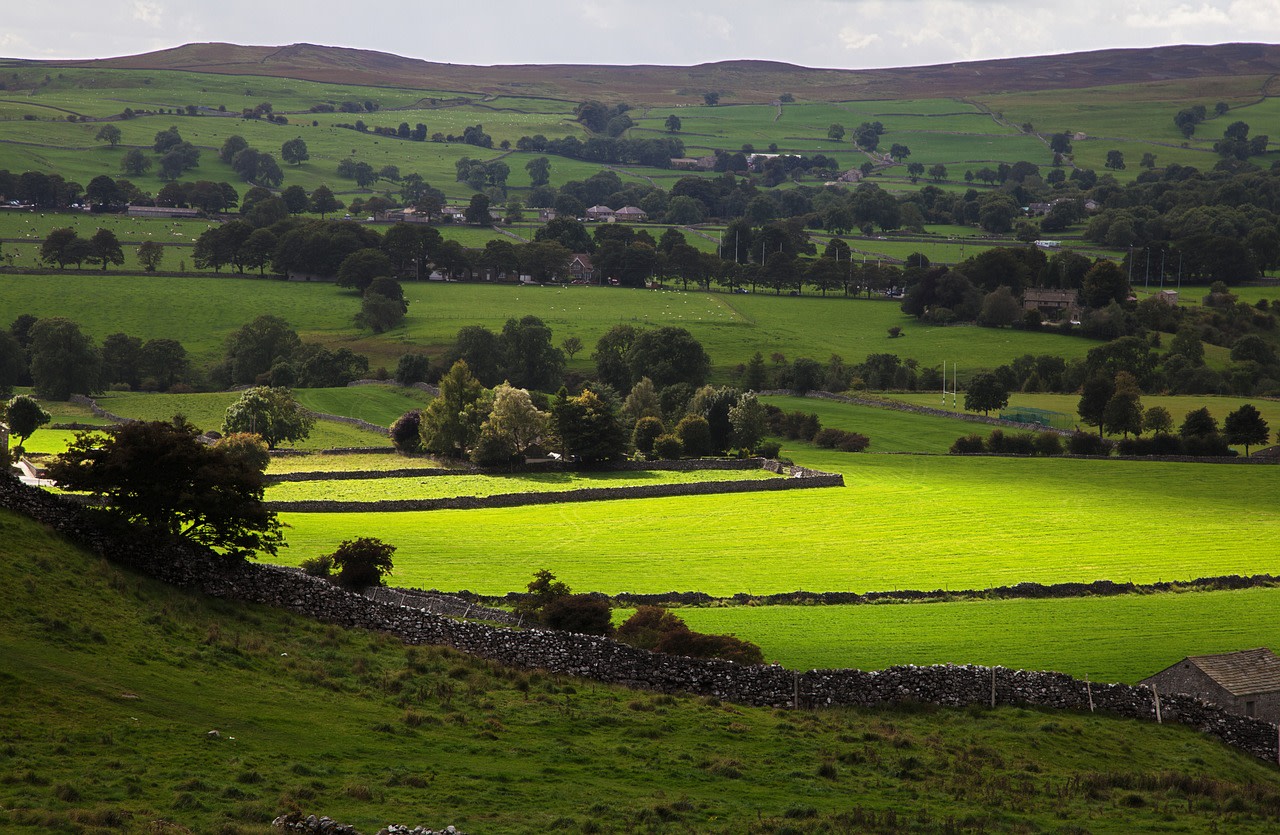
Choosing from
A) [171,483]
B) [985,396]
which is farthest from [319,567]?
[985,396]

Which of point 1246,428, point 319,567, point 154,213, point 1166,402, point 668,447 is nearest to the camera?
point 319,567

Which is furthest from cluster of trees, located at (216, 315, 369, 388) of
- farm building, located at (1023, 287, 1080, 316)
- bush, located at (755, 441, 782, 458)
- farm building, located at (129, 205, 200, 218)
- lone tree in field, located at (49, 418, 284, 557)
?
lone tree in field, located at (49, 418, 284, 557)

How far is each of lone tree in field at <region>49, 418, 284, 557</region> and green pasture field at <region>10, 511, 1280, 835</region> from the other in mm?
2053

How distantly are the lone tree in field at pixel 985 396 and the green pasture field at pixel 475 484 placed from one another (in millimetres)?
28111

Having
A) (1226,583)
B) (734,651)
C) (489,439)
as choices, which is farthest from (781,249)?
(734,651)

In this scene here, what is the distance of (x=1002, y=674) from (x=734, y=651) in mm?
6310

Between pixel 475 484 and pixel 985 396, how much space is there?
1790 inches

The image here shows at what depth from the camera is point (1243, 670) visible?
31359 millimetres

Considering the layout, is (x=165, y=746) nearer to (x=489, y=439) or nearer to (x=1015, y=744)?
(x=1015, y=744)

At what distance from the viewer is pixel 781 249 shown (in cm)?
18300

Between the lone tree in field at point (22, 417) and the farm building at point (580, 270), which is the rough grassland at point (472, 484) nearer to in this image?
the lone tree in field at point (22, 417)

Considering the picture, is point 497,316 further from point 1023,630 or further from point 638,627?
point 638,627

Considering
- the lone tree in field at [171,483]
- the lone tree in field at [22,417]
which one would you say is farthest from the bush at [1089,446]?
the lone tree in field at [171,483]

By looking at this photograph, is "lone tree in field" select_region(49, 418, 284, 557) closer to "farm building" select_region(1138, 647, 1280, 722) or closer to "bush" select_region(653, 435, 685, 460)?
"farm building" select_region(1138, 647, 1280, 722)
